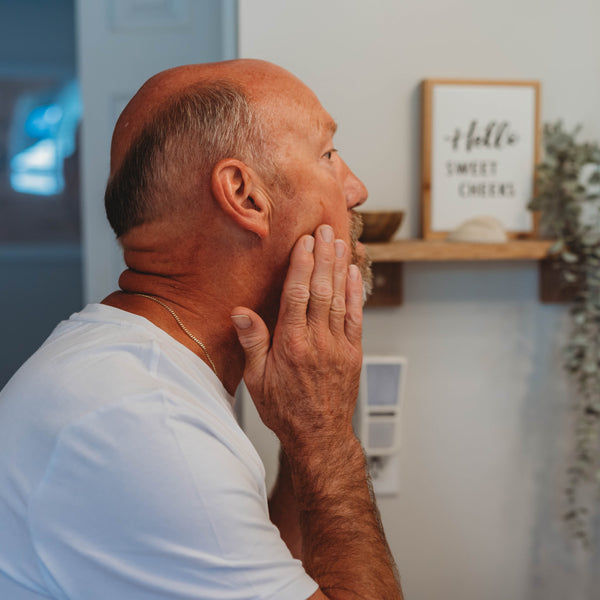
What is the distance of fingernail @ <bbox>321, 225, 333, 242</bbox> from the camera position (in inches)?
33.0

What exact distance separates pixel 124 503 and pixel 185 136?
16.3 inches

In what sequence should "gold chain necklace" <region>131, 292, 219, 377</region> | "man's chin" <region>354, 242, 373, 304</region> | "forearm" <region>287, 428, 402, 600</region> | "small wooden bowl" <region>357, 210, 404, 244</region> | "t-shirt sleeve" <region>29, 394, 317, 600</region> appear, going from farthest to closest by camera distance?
"small wooden bowl" <region>357, 210, 404, 244</region>, "man's chin" <region>354, 242, 373, 304</region>, "gold chain necklace" <region>131, 292, 219, 377</region>, "forearm" <region>287, 428, 402, 600</region>, "t-shirt sleeve" <region>29, 394, 317, 600</region>

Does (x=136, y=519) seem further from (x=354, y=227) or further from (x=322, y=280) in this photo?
(x=354, y=227)

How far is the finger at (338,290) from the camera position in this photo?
0.85 metres

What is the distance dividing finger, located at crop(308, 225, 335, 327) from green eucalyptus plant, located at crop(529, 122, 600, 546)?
0.70 metres

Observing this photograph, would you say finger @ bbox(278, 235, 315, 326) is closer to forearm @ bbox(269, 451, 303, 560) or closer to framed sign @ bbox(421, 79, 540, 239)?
forearm @ bbox(269, 451, 303, 560)

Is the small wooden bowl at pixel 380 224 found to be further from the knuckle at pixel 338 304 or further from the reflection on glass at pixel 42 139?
the reflection on glass at pixel 42 139

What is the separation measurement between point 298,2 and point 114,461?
3.52ft

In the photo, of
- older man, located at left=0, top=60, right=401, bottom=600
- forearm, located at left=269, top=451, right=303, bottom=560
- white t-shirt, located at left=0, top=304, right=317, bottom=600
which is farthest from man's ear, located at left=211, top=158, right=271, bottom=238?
forearm, located at left=269, top=451, right=303, bottom=560

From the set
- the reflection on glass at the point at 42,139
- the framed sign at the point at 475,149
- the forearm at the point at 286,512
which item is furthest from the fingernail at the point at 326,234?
the reflection on glass at the point at 42,139

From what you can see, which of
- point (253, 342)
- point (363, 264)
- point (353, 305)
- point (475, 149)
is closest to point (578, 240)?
point (475, 149)

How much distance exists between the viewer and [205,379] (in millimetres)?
792

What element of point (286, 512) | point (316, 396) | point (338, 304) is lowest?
point (286, 512)

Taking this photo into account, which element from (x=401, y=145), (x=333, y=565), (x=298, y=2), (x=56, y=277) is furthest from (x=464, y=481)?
(x=56, y=277)
